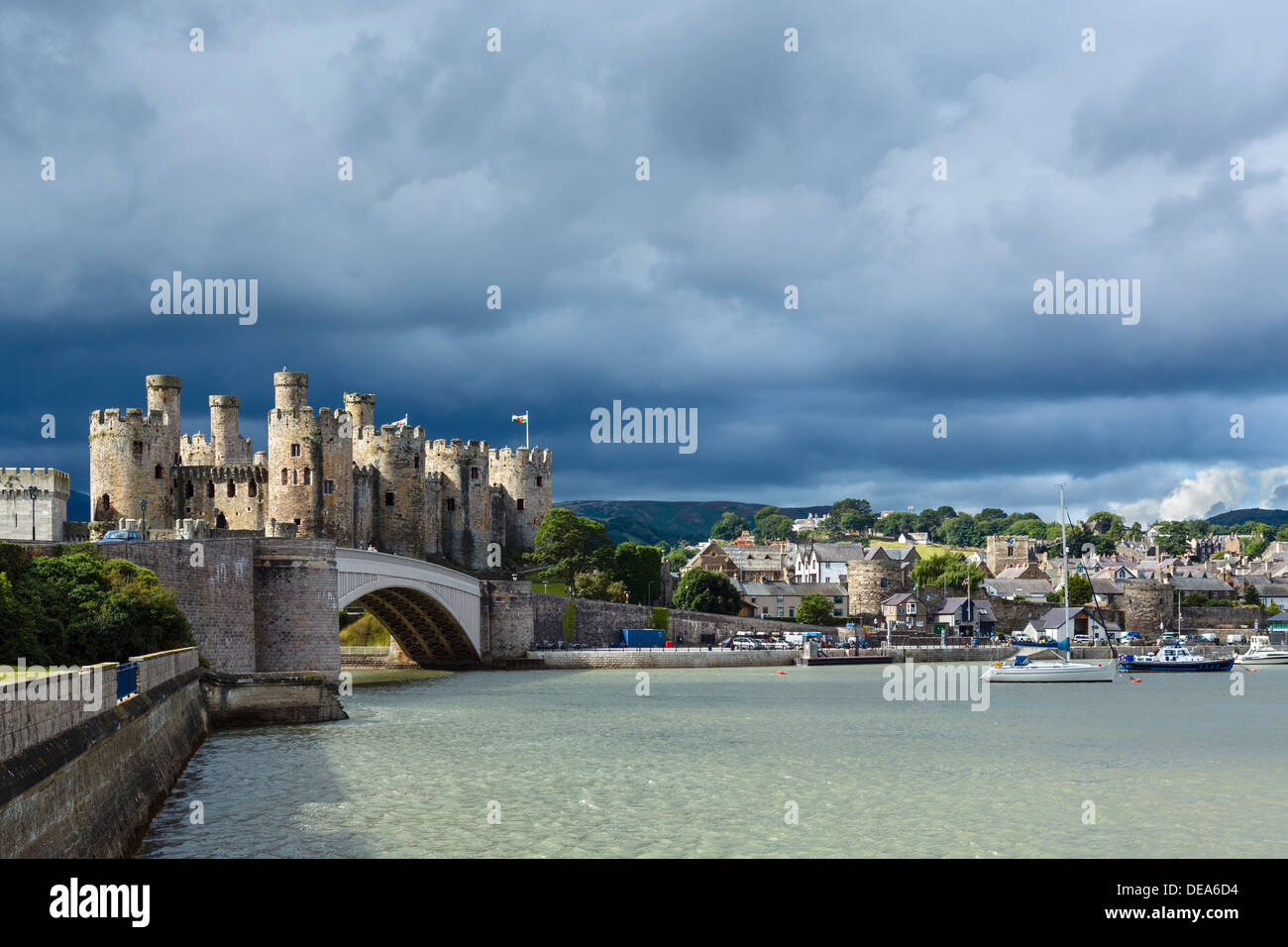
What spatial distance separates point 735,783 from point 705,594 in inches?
2562

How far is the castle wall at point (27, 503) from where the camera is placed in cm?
4688

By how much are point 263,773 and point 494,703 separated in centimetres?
1849

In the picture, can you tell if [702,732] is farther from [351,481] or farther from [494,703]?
[351,481]

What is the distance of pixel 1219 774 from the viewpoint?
985 inches

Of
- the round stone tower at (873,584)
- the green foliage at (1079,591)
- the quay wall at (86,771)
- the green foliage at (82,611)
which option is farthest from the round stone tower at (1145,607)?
the quay wall at (86,771)

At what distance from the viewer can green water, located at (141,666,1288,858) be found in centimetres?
1741

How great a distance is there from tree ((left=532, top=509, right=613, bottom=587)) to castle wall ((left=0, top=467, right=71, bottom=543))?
3637 centimetres

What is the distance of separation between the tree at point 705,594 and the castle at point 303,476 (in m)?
12.0

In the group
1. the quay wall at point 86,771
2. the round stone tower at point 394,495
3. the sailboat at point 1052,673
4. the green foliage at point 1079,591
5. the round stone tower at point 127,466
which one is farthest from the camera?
the green foliage at point 1079,591

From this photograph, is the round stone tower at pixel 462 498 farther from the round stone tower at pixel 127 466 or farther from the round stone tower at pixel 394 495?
the round stone tower at pixel 127 466

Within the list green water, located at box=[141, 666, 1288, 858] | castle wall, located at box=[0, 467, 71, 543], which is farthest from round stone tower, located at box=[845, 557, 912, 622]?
castle wall, located at box=[0, 467, 71, 543]

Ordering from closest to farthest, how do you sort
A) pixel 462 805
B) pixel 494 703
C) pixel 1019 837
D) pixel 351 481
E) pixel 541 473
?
pixel 1019 837, pixel 462 805, pixel 494 703, pixel 351 481, pixel 541 473

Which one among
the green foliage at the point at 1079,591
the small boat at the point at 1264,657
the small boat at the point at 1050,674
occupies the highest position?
the green foliage at the point at 1079,591
